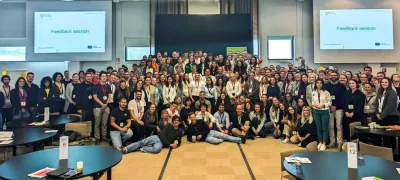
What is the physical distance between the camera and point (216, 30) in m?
10.7

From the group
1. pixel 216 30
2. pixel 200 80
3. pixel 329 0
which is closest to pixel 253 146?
pixel 200 80

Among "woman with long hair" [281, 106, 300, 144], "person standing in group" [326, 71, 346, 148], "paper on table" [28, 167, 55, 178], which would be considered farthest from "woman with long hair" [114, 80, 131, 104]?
"person standing in group" [326, 71, 346, 148]

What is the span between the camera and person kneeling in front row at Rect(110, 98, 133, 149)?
600 cm

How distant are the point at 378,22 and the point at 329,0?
6.49 feet

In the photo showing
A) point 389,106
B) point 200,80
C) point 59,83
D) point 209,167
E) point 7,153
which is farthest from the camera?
point 200,80

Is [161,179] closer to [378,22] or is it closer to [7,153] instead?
[7,153]

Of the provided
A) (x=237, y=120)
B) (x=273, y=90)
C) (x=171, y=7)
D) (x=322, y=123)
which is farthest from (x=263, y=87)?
(x=171, y=7)

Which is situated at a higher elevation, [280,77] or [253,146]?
[280,77]

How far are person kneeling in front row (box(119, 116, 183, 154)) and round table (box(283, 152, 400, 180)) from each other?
10.9 ft

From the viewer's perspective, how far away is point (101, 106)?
21.6 ft

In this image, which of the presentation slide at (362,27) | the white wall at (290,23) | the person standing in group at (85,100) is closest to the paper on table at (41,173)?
the person standing in group at (85,100)

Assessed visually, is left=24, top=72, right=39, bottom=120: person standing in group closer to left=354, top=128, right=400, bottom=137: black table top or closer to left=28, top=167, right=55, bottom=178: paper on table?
left=28, top=167, right=55, bottom=178: paper on table

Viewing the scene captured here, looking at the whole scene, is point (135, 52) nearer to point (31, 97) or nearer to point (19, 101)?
point (31, 97)

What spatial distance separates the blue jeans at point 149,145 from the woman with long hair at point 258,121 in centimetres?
261
